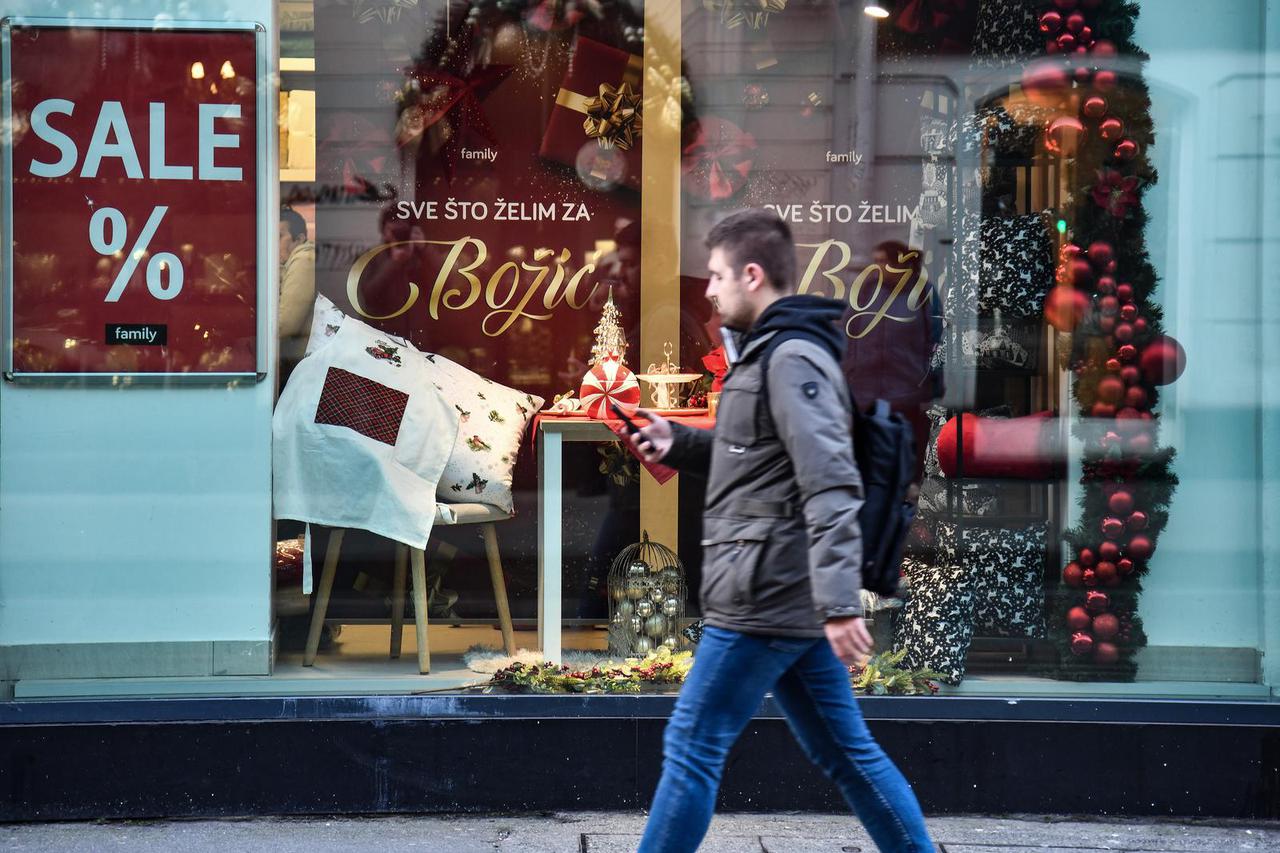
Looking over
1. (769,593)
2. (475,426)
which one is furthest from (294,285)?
(769,593)

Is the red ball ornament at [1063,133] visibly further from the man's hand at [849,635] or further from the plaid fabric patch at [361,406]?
the man's hand at [849,635]

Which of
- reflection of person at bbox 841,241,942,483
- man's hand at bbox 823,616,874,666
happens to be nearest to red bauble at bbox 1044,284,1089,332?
reflection of person at bbox 841,241,942,483

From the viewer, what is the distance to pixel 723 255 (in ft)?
11.7

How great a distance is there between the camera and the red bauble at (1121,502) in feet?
18.2

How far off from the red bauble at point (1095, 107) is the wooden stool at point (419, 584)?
2.63m

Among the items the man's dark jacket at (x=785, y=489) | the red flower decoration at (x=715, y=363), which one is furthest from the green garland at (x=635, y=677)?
the man's dark jacket at (x=785, y=489)

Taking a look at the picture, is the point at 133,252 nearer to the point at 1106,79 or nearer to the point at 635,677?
the point at 635,677

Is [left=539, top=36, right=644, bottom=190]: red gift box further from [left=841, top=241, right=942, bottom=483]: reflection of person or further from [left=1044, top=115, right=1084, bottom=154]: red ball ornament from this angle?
[left=1044, top=115, right=1084, bottom=154]: red ball ornament

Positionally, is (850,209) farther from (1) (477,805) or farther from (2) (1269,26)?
(1) (477,805)

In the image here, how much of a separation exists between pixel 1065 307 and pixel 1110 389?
1.18ft

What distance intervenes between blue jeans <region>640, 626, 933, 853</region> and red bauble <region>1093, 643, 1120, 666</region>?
7.58ft

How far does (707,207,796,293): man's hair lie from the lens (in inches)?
139

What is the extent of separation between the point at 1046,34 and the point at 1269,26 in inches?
31.4

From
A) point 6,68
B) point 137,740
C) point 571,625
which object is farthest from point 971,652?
point 6,68
